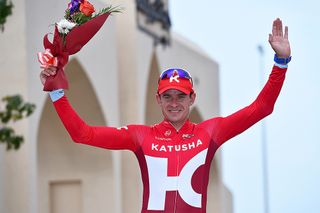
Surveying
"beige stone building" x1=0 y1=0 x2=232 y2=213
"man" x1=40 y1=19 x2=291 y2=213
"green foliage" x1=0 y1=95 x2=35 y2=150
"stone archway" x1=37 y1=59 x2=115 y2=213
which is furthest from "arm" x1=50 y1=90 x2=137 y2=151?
"stone archway" x1=37 y1=59 x2=115 y2=213

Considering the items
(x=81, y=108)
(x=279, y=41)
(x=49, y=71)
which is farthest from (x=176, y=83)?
(x=81, y=108)

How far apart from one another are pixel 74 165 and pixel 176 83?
12565mm

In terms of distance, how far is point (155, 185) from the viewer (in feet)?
16.4

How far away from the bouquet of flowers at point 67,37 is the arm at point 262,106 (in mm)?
882

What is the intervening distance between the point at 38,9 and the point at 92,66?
9.98 feet

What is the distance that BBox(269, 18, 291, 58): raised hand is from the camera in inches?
193

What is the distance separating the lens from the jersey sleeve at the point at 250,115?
195 inches

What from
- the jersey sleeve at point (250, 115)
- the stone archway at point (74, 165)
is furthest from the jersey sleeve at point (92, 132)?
the stone archway at point (74, 165)

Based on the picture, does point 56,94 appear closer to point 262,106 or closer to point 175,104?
point 175,104

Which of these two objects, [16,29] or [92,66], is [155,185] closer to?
[16,29]

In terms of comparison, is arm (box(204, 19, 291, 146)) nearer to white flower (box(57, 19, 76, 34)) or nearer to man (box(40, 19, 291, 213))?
man (box(40, 19, 291, 213))

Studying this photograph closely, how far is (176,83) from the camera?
5.00 meters

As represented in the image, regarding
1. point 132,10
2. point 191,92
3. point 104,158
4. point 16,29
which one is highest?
point 132,10

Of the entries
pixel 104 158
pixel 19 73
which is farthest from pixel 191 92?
pixel 104 158
